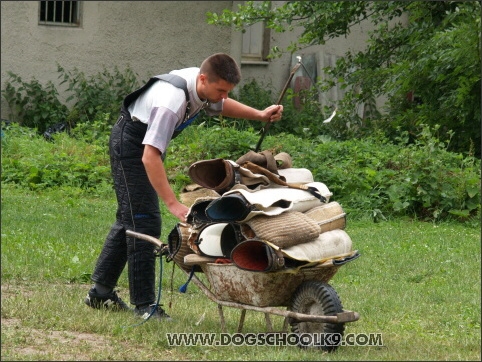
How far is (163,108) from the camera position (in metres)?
5.91

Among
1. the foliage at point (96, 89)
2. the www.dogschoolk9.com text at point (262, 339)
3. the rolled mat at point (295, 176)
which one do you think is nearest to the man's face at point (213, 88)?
the rolled mat at point (295, 176)

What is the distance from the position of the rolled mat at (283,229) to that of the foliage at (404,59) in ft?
21.2

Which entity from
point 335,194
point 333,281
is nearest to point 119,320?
point 333,281

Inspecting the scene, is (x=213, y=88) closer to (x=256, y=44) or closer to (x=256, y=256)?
(x=256, y=256)

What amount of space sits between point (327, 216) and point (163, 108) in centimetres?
120

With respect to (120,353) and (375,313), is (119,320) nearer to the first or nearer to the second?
(120,353)

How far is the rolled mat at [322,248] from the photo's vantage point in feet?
17.9

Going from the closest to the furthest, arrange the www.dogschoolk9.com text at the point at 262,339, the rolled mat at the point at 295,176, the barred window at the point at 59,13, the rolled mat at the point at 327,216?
the www.dogschoolk9.com text at the point at 262,339 → the rolled mat at the point at 327,216 → the rolled mat at the point at 295,176 → the barred window at the point at 59,13

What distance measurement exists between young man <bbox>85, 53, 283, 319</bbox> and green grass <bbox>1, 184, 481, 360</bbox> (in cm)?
25

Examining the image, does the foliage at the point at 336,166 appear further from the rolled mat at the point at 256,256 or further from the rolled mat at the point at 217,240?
the rolled mat at the point at 256,256

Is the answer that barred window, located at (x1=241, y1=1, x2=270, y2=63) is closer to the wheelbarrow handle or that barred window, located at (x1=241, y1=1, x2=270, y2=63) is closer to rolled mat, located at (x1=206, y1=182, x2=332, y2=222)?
the wheelbarrow handle

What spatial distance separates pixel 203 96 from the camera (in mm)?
6113

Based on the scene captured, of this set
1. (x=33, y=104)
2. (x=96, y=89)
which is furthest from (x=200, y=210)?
(x=96, y=89)

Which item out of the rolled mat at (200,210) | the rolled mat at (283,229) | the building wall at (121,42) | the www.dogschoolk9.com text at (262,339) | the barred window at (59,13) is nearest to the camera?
the rolled mat at (283,229)
